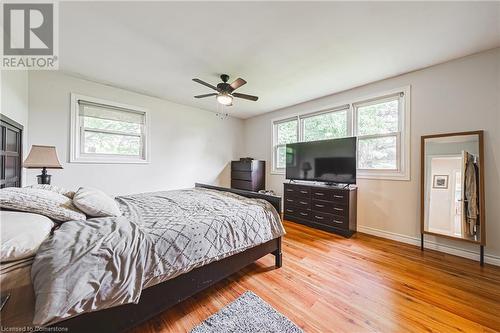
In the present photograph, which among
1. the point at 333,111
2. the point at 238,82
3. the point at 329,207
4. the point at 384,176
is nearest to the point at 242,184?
the point at 329,207

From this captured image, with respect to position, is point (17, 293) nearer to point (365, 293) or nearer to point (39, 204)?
point (39, 204)

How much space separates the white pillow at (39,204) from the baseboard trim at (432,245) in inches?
149

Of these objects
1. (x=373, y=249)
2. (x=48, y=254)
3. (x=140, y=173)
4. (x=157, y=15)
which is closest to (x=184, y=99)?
(x=140, y=173)

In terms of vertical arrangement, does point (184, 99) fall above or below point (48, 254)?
above

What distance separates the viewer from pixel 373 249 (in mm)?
2648

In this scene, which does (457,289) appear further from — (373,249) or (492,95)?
(492,95)

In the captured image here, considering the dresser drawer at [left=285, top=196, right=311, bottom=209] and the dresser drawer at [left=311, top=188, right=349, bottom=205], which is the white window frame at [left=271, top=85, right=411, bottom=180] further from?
the dresser drawer at [left=285, top=196, right=311, bottom=209]

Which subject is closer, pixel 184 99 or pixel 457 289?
pixel 457 289

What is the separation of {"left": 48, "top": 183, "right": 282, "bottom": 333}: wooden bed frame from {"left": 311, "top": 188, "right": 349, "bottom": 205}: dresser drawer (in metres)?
1.86

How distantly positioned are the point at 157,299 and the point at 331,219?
2797 mm

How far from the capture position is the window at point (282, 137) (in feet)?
14.7

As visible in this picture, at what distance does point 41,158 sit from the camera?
231 centimetres

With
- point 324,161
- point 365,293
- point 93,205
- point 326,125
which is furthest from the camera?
point 326,125

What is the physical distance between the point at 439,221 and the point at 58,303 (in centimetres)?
376
